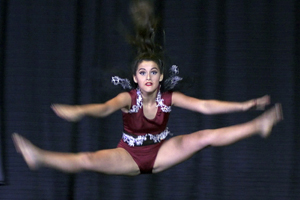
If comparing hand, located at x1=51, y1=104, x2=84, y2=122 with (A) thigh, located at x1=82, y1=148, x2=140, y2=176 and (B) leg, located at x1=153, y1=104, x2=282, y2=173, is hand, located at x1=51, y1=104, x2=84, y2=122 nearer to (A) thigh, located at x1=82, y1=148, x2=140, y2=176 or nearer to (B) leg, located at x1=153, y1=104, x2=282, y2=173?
(A) thigh, located at x1=82, y1=148, x2=140, y2=176

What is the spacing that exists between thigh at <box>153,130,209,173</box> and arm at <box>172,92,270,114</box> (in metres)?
0.14

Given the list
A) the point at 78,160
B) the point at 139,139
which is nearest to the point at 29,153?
the point at 78,160

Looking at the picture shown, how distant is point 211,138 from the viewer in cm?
229

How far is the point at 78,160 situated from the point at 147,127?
45 cm

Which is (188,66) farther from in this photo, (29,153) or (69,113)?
(29,153)

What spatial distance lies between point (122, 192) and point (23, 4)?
5.16 ft

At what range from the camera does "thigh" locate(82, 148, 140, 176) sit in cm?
228

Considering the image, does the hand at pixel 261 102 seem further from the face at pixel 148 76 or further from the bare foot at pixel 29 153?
the bare foot at pixel 29 153

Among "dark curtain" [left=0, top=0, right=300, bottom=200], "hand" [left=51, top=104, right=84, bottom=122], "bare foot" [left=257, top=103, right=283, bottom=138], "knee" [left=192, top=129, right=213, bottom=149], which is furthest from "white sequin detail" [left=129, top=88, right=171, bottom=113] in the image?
"dark curtain" [left=0, top=0, right=300, bottom=200]

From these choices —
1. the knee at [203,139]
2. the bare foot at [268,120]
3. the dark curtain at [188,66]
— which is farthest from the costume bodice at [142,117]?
the dark curtain at [188,66]

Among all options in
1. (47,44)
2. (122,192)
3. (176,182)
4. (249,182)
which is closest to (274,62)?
(249,182)

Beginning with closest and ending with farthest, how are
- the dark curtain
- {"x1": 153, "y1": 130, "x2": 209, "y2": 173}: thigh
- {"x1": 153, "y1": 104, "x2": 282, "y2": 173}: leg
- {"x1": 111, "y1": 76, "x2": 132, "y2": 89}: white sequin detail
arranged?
{"x1": 153, "y1": 104, "x2": 282, "y2": 173}: leg → {"x1": 153, "y1": 130, "x2": 209, "y2": 173}: thigh → {"x1": 111, "y1": 76, "x2": 132, "y2": 89}: white sequin detail → the dark curtain

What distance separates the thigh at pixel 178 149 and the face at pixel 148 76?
32cm

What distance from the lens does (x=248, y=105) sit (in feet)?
7.47
